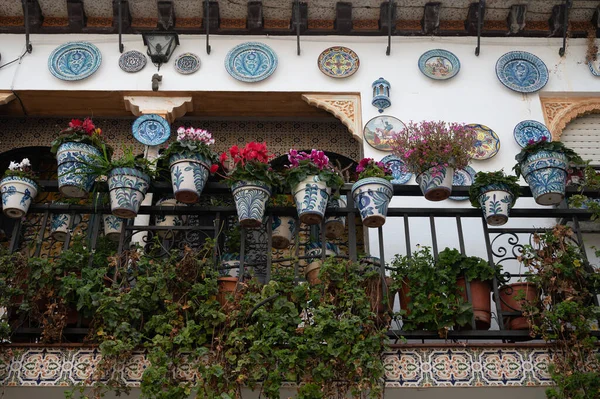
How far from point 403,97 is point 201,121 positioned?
2.41 metres

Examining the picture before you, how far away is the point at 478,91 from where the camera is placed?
8516 millimetres

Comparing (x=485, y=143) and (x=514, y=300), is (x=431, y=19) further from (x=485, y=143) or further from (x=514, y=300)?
(x=514, y=300)

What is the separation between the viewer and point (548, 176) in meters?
6.31

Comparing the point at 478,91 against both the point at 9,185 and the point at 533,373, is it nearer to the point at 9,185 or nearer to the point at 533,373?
the point at 533,373

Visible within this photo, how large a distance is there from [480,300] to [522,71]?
146 inches

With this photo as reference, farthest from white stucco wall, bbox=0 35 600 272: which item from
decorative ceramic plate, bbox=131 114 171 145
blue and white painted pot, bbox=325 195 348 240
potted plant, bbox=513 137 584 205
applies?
potted plant, bbox=513 137 584 205

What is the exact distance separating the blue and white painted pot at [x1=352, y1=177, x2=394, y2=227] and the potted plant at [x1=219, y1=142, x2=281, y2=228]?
2.19ft

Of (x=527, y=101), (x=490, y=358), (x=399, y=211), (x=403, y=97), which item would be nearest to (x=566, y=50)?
(x=527, y=101)

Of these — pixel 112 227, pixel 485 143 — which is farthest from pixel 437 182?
pixel 112 227

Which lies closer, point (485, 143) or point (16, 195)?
point (16, 195)

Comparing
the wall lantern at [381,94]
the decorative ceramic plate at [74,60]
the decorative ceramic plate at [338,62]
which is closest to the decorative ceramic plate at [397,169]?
Answer: the wall lantern at [381,94]

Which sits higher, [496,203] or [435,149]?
[435,149]

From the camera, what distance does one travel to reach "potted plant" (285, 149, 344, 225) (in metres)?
6.02

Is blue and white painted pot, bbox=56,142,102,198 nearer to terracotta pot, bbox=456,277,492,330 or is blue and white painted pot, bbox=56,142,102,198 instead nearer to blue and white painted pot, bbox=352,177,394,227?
blue and white painted pot, bbox=352,177,394,227
